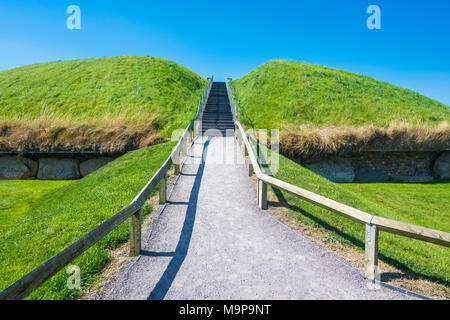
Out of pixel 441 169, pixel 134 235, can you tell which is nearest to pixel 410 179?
pixel 441 169

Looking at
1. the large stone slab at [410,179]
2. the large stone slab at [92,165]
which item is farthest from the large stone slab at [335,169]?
the large stone slab at [92,165]

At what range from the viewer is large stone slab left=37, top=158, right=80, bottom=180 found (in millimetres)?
13773

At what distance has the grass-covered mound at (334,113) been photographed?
47.9 ft

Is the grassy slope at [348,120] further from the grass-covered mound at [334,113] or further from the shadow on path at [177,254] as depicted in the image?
the shadow on path at [177,254]

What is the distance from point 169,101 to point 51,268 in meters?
19.5

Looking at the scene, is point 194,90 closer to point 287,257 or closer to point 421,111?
point 421,111

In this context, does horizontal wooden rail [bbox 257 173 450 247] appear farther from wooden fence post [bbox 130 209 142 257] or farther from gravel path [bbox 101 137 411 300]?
wooden fence post [bbox 130 209 142 257]

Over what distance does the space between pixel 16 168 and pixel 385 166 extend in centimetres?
2164

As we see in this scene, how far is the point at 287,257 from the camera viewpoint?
4.10 m

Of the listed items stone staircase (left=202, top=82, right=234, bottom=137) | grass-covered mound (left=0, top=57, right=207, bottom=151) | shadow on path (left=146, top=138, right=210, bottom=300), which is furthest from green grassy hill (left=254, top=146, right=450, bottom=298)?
grass-covered mound (left=0, top=57, right=207, bottom=151)

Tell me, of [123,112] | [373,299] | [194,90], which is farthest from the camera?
[194,90]

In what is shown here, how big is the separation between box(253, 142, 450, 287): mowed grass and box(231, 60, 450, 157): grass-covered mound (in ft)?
9.31

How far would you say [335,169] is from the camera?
14.4 metres
